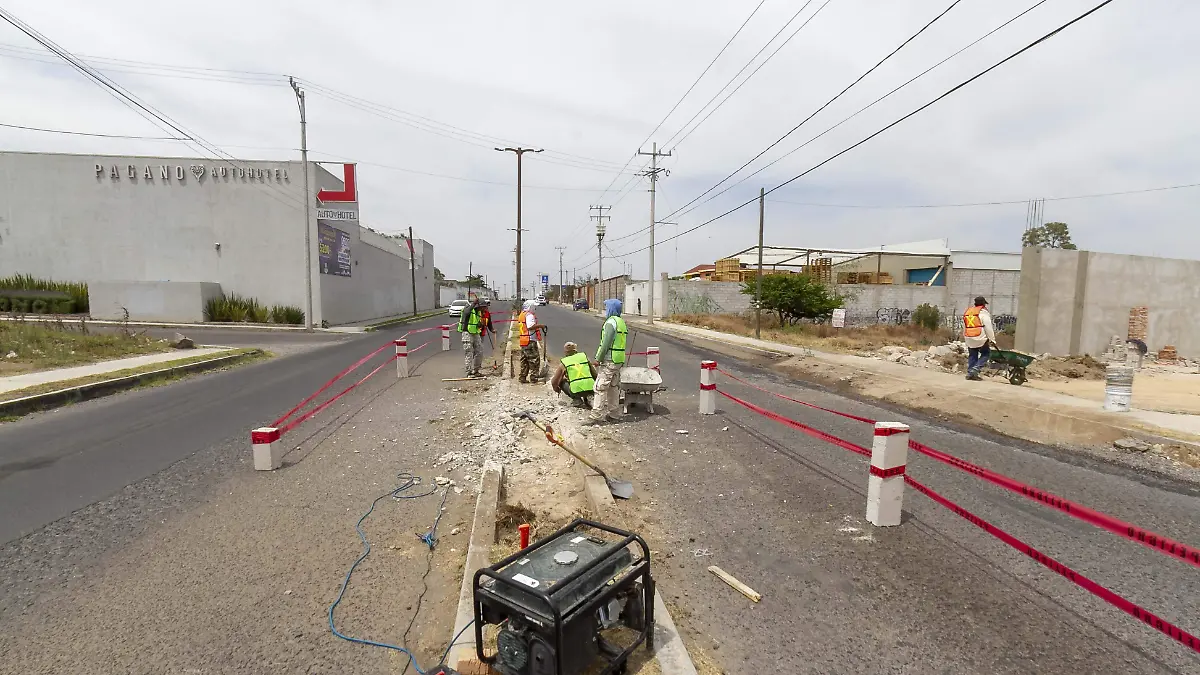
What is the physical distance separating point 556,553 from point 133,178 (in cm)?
3532

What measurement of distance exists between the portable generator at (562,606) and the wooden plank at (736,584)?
923mm

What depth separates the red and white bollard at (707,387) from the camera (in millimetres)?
7945

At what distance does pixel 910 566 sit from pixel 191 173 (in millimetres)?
34272

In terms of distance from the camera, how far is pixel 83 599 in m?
3.19

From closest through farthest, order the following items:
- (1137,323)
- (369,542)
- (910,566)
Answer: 1. (910,566)
2. (369,542)
3. (1137,323)

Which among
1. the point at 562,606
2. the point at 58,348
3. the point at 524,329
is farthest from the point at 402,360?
the point at 562,606

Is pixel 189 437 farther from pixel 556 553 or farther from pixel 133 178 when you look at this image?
pixel 133 178

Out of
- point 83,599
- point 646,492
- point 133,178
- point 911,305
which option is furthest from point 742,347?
point 133,178

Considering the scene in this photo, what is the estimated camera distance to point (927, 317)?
33156 millimetres

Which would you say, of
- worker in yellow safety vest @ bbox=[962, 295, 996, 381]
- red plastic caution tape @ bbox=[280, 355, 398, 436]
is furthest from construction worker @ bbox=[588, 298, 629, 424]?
worker in yellow safety vest @ bbox=[962, 295, 996, 381]

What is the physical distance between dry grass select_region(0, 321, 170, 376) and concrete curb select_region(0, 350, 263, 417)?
2.33m

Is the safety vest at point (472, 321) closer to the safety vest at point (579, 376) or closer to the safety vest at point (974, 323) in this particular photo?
the safety vest at point (579, 376)

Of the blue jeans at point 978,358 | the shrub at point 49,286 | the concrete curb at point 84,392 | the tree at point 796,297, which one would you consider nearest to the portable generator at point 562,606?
the concrete curb at point 84,392

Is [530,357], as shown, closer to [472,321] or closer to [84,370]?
[472,321]
